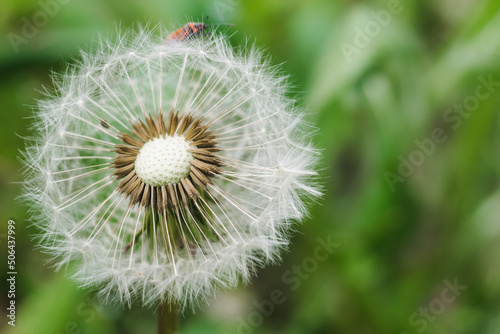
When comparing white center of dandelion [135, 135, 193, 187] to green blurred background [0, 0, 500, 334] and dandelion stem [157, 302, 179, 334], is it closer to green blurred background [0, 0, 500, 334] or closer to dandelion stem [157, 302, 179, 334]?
dandelion stem [157, 302, 179, 334]

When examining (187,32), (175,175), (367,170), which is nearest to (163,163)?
(175,175)

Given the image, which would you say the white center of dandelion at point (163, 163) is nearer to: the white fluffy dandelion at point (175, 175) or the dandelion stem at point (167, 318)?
the white fluffy dandelion at point (175, 175)

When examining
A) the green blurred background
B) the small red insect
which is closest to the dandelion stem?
the green blurred background

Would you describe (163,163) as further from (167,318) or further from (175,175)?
(167,318)

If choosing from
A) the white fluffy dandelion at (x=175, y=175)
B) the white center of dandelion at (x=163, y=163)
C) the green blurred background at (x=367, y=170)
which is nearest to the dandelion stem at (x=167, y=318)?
the white fluffy dandelion at (x=175, y=175)

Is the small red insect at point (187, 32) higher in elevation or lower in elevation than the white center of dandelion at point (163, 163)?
higher

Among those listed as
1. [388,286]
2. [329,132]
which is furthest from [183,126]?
[388,286]
